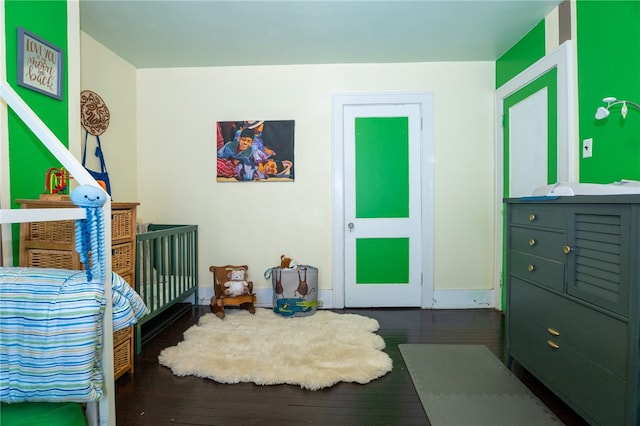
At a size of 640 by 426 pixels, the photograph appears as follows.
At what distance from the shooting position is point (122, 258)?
6.05 ft

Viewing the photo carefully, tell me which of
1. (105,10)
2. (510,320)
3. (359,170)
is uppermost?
(105,10)

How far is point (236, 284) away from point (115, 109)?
1.86 meters

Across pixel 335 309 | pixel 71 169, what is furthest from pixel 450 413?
pixel 71 169

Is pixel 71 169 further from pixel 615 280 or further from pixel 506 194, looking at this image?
pixel 506 194

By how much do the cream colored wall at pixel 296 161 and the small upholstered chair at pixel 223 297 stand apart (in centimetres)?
19

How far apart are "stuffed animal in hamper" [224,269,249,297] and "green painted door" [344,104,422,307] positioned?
3.14ft

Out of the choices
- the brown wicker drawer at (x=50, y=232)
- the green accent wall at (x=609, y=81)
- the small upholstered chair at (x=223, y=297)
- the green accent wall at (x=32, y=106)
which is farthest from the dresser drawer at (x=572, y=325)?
the green accent wall at (x=32, y=106)

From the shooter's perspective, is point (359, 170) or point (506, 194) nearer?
point (506, 194)

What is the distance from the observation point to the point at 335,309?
9.77ft

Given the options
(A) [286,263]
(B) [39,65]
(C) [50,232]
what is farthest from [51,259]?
(A) [286,263]

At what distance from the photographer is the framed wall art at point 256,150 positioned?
299 cm

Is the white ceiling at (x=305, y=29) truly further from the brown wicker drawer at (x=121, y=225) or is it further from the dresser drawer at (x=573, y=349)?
the dresser drawer at (x=573, y=349)

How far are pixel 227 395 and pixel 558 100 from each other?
2.71 m

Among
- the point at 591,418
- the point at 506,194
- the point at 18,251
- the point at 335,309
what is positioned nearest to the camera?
the point at 591,418
